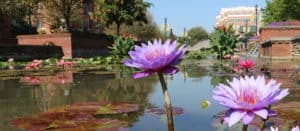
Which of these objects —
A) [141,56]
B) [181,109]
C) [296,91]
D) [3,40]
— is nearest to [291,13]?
[3,40]

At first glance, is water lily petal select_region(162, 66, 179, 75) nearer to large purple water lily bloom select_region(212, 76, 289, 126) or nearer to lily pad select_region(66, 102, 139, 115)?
large purple water lily bloom select_region(212, 76, 289, 126)

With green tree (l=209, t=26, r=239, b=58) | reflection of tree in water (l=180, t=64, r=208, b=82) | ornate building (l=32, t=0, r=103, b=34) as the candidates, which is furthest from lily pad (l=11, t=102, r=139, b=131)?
ornate building (l=32, t=0, r=103, b=34)

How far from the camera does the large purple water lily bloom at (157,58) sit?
1.63 m

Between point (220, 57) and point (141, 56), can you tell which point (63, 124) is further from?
point (220, 57)

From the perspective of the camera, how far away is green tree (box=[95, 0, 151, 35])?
140ft

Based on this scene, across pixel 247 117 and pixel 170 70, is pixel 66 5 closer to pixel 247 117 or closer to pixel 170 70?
pixel 170 70

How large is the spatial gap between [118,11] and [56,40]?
39.0 ft

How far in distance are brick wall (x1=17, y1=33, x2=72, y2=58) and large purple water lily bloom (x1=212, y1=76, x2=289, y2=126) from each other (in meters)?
31.6

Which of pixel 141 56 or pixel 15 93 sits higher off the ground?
pixel 141 56

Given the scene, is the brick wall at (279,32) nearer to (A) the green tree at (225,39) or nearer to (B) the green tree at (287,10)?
(A) the green tree at (225,39)

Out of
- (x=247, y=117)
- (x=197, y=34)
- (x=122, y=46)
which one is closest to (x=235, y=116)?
(x=247, y=117)

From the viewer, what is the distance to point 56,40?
3262 cm

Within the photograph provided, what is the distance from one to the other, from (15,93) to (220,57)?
15.8m

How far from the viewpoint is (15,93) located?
8.27 m
